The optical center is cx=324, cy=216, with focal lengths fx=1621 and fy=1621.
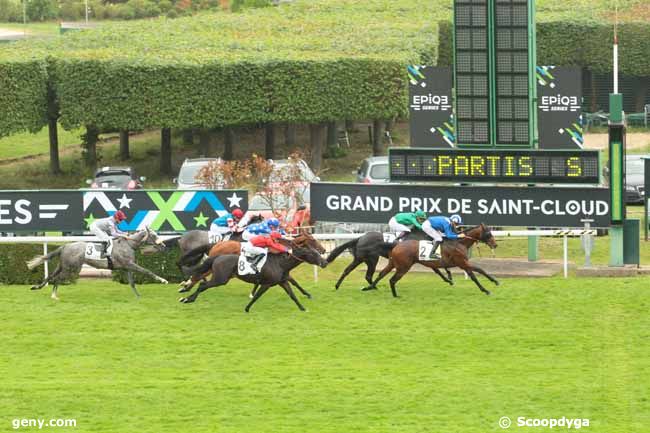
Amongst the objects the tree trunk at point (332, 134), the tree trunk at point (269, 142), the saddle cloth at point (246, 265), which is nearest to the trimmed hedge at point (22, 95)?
the tree trunk at point (269, 142)

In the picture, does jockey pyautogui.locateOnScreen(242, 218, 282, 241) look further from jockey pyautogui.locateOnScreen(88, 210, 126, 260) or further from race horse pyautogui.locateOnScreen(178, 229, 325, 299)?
jockey pyautogui.locateOnScreen(88, 210, 126, 260)

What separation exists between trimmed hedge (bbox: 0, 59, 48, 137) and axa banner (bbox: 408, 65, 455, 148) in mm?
16224

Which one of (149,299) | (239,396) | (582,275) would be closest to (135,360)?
(239,396)

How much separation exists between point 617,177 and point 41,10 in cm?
6961

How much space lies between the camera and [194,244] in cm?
2500

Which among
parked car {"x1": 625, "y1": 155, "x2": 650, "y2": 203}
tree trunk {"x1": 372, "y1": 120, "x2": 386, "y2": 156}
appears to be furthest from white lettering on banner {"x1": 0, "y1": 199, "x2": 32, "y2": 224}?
tree trunk {"x1": 372, "y1": 120, "x2": 386, "y2": 156}

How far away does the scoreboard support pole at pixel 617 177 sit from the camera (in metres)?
25.8

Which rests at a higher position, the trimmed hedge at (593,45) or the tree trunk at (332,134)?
the trimmed hedge at (593,45)

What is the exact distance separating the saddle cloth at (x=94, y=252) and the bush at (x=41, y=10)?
68.8 m

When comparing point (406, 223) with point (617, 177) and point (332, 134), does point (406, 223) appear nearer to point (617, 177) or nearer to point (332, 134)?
point (617, 177)

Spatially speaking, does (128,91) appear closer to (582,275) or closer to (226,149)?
(226,149)

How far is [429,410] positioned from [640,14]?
3796 cm

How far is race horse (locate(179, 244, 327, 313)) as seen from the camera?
23.0 meters

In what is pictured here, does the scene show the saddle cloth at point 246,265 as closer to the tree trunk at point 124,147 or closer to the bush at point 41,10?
the tree trunk at point 124,147
